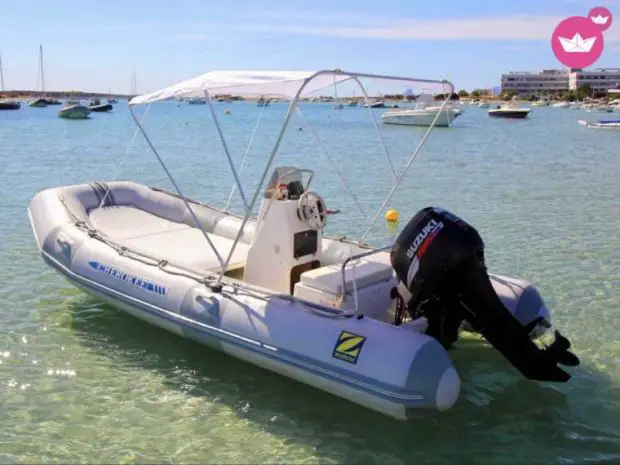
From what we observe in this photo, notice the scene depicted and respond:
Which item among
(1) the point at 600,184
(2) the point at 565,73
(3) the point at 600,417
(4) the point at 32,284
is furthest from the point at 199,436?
(2) the point at 565,73

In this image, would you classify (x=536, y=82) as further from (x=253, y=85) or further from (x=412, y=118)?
(x=253, y=85)

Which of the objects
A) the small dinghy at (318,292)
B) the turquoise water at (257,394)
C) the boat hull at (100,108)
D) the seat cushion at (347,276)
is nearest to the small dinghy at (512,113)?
the boat hull at (100,108)

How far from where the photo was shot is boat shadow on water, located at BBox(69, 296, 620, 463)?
14.4ft

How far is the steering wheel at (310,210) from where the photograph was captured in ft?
18.3

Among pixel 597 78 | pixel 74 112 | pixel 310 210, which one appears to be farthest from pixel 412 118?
pixel 597 78

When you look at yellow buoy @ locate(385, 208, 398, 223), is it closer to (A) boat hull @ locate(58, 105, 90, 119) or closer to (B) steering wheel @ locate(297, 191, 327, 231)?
(B) steering wheel @ locate(297, 191, 327, 231)

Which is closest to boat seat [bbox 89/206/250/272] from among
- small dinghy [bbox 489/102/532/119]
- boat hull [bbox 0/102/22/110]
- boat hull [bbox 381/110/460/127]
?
boat hull [bbox 381/110/460/127]

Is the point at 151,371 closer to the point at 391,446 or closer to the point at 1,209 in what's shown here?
the point at 391,446

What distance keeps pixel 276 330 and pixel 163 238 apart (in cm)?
284

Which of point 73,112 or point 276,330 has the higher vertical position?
point 73,112

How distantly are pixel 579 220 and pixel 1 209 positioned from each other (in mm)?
10437

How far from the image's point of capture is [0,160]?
2152cm

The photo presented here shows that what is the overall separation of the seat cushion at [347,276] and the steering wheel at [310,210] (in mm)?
478

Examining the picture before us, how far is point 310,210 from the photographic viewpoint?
5629 mm
